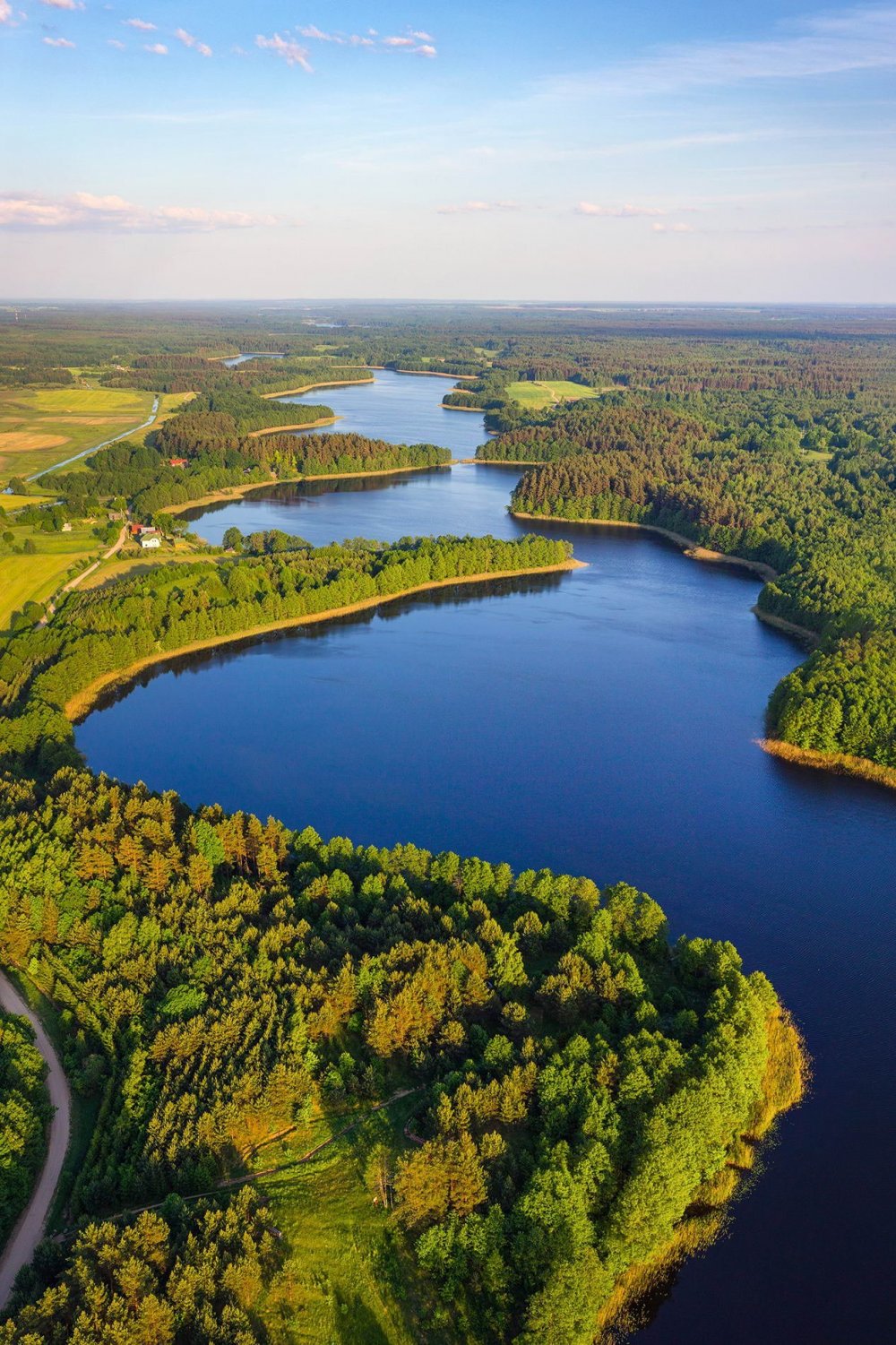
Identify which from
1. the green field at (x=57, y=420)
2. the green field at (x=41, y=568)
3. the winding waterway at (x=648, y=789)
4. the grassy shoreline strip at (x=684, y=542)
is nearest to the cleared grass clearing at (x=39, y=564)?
the green field at (x=41, y=568)

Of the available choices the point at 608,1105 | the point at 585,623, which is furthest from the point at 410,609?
the point at 608,1105

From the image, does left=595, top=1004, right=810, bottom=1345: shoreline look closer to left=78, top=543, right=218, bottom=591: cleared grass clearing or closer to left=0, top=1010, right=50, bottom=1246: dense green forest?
left=0, top=1010, right=50, bottom=1246: dense green forest

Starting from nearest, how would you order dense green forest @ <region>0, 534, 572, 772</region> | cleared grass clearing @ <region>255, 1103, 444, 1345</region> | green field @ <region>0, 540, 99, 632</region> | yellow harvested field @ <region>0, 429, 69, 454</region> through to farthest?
cleared grass clearing @ <region>255, 1103, 444, 1345</region>
dense green forest @ <region>0, 534, 572, 772</region>
green field @ <region>0, 540, 99, 632</region>
yellow harvested field @ <region>0, 429, 69, 454</region>

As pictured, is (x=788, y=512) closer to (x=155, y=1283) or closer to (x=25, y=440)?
(x=155, y=1283)

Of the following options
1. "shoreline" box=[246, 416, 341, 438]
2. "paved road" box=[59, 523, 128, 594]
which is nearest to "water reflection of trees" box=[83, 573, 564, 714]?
"paved road" box=[59, 523, 128, 594]

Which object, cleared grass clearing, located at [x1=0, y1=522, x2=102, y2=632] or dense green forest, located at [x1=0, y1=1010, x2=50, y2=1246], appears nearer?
dense green forest, located at [x1=0, y1=1010, x2=50, y2=1246]

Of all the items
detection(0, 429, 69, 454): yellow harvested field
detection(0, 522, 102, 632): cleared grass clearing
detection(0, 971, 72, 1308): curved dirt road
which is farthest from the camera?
detection(0, 429, 69, 454): yellow harvested field

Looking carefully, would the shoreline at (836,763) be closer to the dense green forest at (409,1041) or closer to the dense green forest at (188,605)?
the dense green forest at (409,1041)
